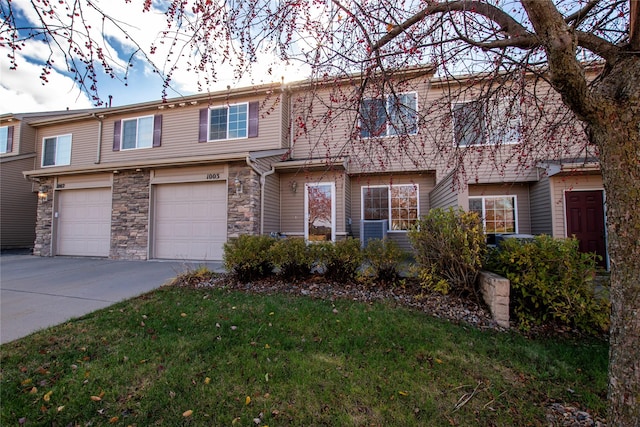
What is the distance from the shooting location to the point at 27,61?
2.39 metres

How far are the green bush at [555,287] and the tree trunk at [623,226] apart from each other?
200 centimetres

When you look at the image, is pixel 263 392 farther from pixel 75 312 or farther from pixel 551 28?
pixel 75 312

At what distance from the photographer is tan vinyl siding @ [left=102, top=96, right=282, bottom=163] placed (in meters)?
9.45

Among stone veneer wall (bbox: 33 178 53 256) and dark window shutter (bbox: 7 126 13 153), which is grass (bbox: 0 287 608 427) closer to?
stone veneer wall (bbox: 33 178 53 256)

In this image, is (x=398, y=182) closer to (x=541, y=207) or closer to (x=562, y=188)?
(x=541, y=207)

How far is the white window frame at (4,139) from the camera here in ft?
41.5

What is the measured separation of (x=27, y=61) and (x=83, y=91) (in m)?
0.73

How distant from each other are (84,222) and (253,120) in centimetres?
696

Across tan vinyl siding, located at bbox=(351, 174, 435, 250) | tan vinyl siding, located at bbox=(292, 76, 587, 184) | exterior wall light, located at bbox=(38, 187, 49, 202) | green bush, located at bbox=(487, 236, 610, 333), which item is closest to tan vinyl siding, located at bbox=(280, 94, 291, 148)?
tan vinyl siding, located at bbox=(292, 76, 587, 184)

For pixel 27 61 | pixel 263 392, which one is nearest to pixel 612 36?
pixel 263 392

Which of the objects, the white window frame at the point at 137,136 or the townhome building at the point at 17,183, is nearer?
the white window frame at the point at 137,136

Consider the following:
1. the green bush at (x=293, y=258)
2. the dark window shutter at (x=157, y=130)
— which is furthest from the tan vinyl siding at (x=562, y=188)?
the dark window shutter at (x=157, y=130)

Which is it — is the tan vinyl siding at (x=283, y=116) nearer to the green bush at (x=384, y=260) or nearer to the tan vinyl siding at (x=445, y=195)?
the tan vinyl siding at (x=445, y=195)

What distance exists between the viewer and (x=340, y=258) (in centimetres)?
504
